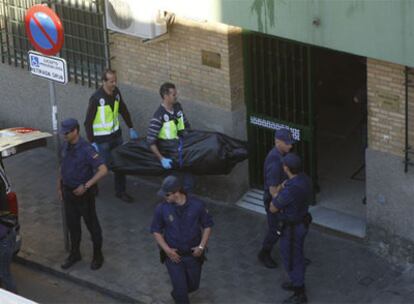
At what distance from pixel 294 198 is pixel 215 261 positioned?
1.95 meters

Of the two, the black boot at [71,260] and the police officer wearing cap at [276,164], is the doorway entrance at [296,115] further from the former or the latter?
the black boot at [71,260]

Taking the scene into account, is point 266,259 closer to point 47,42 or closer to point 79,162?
point 79,162

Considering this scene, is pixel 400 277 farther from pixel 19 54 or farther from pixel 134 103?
pixel 19 54

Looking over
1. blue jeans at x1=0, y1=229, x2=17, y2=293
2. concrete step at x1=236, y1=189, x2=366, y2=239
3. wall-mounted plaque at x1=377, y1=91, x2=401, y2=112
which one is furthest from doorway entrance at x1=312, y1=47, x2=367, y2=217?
blue jeans at x1=0, y1=229, x2=17, y2=293

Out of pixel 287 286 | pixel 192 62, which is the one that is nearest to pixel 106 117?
pixel 192 62

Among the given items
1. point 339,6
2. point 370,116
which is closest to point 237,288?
point 370,116

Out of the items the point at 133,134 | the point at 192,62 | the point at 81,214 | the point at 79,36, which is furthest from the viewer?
the point at 79,36

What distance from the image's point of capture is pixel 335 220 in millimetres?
13422

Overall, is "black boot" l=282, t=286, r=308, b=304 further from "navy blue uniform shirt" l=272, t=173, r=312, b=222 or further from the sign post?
the sign post

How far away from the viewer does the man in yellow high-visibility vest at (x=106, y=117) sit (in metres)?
13.9

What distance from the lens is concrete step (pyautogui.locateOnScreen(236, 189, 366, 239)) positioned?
13.1m

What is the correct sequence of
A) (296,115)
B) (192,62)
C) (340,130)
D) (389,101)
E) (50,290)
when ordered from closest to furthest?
(389,101) < (50,290) < (296,115) < (192,62) < (340,130)

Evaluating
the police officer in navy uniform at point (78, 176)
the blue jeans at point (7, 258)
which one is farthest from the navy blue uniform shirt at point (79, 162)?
the blue jeans at point (7, 258)

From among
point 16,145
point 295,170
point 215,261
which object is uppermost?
point 295,170
